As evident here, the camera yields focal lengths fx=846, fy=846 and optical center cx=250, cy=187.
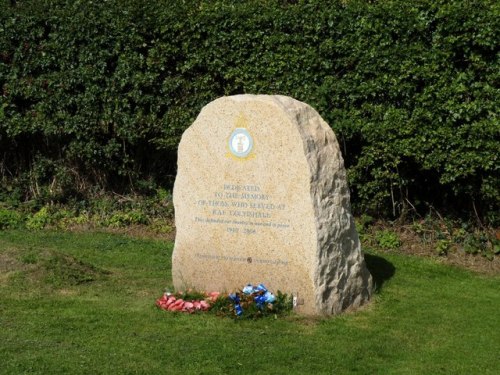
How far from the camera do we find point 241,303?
7.38 metres

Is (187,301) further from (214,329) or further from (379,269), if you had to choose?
(379,269)

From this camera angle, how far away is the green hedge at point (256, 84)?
9.59m

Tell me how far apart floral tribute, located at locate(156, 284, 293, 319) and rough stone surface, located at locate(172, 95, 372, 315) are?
13cm

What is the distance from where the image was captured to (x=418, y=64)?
9750mm

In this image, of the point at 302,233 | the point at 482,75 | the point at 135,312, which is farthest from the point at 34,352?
the point at 482,75

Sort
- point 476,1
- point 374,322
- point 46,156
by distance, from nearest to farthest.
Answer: point 374,322
point 476,1
point 46,156

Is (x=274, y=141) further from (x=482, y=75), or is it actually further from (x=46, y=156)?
(x=46, y=156)

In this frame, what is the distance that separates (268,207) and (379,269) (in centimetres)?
219

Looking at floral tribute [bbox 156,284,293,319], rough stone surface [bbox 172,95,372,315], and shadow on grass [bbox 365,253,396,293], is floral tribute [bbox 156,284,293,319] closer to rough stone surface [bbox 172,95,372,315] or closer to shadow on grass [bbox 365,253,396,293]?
rough stone surface [bbox 172,95,372,315]

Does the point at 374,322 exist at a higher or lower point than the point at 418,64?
lower

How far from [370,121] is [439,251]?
1749 millimetres

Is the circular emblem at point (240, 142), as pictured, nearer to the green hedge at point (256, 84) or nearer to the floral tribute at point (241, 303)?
the floral tribute at point (241, 303)

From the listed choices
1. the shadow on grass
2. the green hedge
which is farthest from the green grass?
the green hedge

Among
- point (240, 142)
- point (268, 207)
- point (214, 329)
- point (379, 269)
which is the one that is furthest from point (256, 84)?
point (214, 329)
